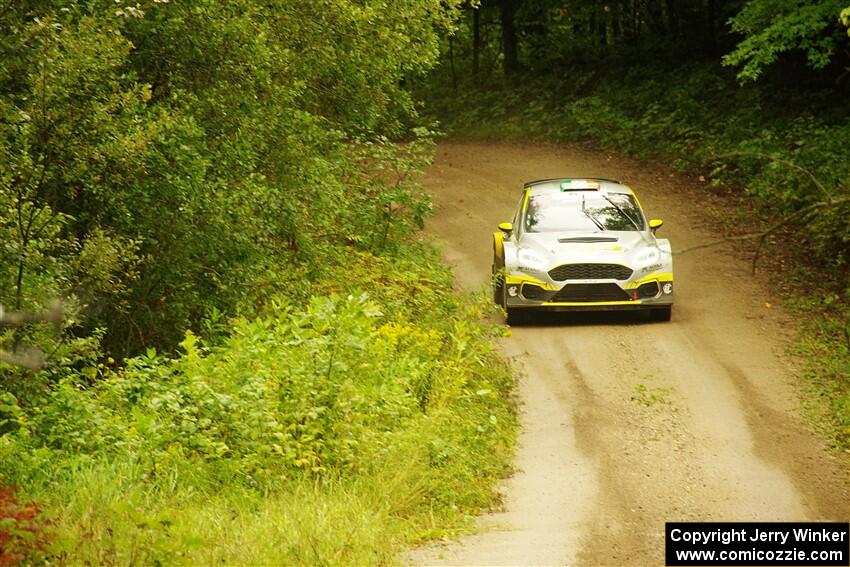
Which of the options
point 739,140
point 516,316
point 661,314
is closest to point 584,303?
point 516,316

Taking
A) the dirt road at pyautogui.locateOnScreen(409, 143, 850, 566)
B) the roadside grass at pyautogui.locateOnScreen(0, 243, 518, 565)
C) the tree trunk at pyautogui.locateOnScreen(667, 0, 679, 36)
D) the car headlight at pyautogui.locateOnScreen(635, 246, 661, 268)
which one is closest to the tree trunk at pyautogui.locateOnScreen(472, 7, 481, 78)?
the tree trunk at pyautogui.locateOnScreen(667, 0, 679, 36)

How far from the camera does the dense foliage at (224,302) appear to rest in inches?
310

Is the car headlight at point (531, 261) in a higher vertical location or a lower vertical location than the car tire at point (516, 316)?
higher

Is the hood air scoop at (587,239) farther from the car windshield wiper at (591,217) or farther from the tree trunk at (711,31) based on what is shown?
the tree trunk at (711,31)

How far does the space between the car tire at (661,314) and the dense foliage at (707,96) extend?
6.19 ft

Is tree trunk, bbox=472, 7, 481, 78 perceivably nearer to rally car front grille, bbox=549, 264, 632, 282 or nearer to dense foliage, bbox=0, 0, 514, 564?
dense foliage, bbox=0, 0, 514, 564

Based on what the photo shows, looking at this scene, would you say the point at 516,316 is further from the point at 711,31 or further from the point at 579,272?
the point at 711,31

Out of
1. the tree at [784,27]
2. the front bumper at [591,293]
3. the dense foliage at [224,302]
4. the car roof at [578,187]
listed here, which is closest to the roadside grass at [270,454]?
the dense foliage at [224,302]

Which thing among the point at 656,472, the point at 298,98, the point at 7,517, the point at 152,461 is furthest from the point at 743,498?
the point at 298,98

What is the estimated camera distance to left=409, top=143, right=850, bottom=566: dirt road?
866cm

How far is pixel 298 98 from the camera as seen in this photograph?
16000mm

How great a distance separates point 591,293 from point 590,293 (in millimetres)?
14

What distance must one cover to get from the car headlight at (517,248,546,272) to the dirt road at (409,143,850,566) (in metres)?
0.92

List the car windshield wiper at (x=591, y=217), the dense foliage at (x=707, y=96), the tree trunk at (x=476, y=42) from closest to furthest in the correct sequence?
1. the car windshield wiper at (x=591, y=217)
2. the dense foliage at (x=707, y=96)
3. the tree trunk at (x=476, y=42)
